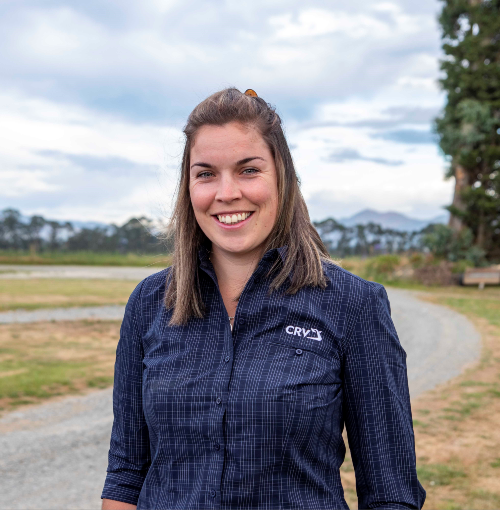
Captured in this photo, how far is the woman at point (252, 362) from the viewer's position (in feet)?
5.26

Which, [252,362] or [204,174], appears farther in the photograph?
[204,174]

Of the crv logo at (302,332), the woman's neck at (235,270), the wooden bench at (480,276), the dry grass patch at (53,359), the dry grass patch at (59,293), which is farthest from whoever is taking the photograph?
the wooden bench at (480,276)

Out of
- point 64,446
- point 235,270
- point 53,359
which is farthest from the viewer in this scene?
point 53,359

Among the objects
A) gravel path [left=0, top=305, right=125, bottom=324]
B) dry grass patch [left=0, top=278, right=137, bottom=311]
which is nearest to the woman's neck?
gravel path [left=0, top=305, right=125, bottom=324]

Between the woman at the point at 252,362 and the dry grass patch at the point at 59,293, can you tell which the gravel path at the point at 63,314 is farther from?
the woman at the point at 252,362

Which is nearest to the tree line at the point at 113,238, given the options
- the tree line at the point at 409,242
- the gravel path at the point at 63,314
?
the tree line at the point at 409,242

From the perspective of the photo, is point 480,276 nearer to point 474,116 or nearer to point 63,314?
point 474,116

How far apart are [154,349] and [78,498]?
2.93 metres

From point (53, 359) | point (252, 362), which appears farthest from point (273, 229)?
point (53, 359)

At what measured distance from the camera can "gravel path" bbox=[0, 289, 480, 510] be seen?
13.9 ft

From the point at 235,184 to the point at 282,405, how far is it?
2.25 ft

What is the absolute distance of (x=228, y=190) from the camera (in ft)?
5.90

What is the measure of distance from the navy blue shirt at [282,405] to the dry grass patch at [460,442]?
290 centimetres

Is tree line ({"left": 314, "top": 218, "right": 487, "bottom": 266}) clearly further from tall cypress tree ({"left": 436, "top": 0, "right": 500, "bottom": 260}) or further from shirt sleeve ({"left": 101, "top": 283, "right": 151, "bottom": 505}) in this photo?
shirt sleeve ({"left": 101, "top": 283, "right": 151, "bottom": 505})
